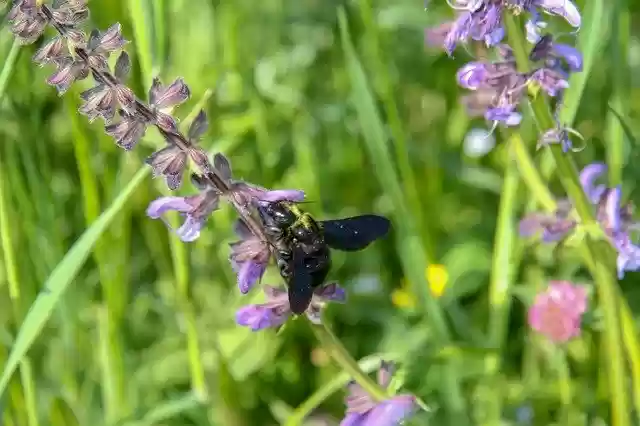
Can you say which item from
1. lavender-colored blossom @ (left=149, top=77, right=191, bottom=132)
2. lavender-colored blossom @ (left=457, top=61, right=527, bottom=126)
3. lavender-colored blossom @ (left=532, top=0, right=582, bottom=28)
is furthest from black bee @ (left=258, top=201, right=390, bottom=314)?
lavender-colored blossom @ (left=532, top=0, right=582, bottom=28)

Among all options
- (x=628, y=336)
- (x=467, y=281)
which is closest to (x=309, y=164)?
(x=467, y=281)

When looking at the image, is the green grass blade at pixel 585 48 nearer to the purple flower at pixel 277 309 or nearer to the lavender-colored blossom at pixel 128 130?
the purple flower at pixel 277 309

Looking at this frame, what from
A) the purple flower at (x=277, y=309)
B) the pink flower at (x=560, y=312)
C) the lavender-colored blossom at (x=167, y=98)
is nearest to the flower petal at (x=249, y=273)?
the purple flower at (x=277, y=309)

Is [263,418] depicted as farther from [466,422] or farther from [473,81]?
[473,81]

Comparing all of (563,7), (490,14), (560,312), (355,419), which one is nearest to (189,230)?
(355,419)

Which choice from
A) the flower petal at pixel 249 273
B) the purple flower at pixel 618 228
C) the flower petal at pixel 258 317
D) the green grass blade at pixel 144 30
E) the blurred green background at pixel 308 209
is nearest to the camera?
the flower petal at pixel 249 273

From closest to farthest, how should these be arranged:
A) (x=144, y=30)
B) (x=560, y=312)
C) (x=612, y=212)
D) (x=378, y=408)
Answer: (x=378, y=408), (x=612, y=212), (x=144, y=30), (x=560, y=312)

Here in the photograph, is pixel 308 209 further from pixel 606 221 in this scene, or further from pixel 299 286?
pixel 299 286
